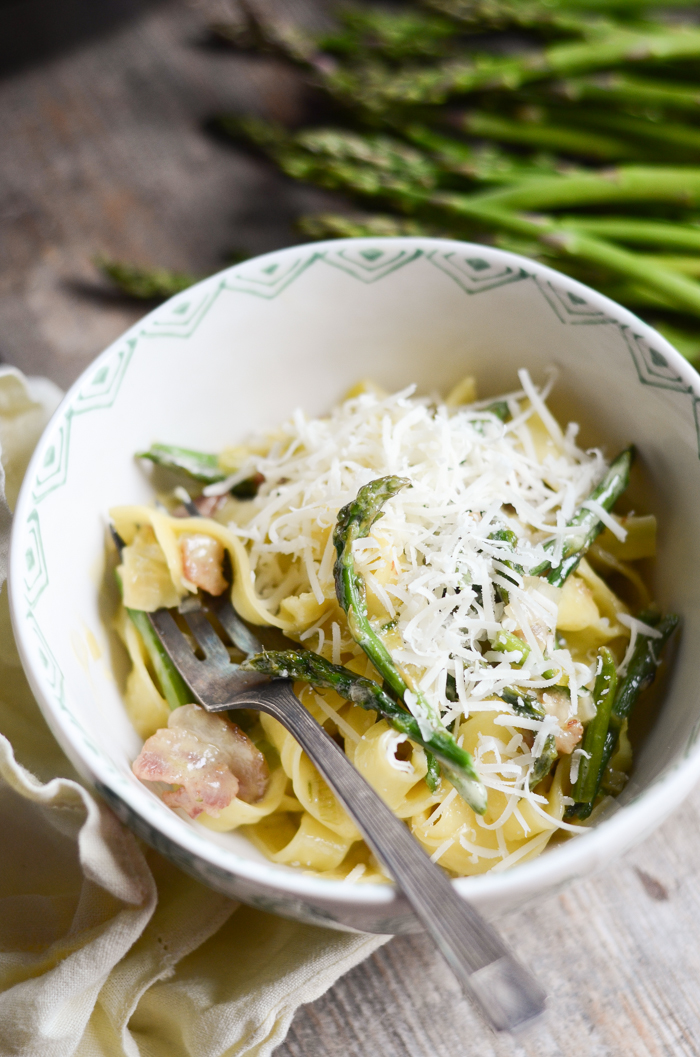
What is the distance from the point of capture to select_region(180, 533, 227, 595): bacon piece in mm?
2213

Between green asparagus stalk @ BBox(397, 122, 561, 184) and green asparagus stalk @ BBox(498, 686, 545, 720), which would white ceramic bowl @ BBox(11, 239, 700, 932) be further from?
green asparagus stalk @ BBox(397, 122, 561, 184)

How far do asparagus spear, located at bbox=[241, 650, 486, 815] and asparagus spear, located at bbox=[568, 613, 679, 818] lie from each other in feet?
1.11

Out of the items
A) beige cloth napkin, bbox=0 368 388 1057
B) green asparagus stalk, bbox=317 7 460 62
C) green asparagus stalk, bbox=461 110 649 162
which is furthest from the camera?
green asparagus stalk, bbox=317 7 460 62

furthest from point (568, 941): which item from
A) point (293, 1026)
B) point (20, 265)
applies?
point (20, 265)

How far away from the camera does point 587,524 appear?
2199 mm

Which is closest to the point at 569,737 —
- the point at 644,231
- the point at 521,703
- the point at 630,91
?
the point at 521,703

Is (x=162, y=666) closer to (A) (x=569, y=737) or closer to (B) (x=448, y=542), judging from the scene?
(B) (x=448, y=542)

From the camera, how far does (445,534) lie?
2.07 meters

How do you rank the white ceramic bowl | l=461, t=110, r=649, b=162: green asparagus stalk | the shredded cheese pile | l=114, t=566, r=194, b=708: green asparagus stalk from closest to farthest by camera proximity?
the white ceramic bowl < the shredded cheese pile < l=114, t=566, r=194, b=708: green asparagus stalk < l=461, t=110, r=649, b=162: green asparagus stalk

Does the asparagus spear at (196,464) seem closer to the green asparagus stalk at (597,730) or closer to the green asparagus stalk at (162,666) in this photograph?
the green asparagus stalk at (162,666)

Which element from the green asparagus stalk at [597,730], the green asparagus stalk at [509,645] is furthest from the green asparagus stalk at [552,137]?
the green asparagus stalk at [509,645]

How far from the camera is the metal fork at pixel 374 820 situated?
136 cm

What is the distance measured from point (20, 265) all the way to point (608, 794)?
299 cm

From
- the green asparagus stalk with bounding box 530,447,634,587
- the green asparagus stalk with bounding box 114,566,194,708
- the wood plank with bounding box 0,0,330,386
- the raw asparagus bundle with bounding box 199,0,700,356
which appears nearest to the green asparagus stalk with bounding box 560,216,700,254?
the raw asparagus bundle with bounding box 199,0,700,356
